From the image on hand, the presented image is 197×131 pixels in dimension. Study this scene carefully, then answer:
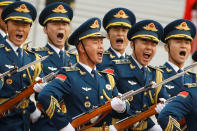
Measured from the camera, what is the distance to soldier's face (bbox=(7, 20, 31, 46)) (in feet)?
31.8

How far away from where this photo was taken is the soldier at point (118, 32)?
1113cm

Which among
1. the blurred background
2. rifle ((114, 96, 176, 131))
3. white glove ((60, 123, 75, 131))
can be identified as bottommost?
the blurred background

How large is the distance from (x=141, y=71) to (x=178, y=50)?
0.87 meters

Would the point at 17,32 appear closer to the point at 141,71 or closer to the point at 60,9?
the point at 60,9

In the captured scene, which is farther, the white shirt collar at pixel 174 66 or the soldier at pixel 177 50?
the white shirt collar at pixel 174 66

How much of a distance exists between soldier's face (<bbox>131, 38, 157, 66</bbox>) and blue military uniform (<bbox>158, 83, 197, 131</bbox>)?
1.75m

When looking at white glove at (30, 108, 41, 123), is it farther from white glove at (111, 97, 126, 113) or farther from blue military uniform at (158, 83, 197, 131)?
blue military uniform at (158, 83, 197, 131)

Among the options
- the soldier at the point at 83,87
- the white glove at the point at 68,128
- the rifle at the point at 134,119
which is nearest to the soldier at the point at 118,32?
the rifle at the point at 134,119

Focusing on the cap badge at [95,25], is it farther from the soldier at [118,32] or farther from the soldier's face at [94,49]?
the soldier at [118,32]

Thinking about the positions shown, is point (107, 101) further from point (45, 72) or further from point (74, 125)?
point (45, 72)

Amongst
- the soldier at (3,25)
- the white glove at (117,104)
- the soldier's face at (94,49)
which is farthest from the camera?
the soldier at (3,25)

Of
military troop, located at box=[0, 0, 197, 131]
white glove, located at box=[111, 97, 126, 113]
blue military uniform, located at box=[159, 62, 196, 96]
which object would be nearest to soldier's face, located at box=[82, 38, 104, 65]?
military troop, located at box=[0, 0, 197, 131]

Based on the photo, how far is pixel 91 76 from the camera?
9000mm

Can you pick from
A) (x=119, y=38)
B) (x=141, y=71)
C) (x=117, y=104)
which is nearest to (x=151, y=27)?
(x=141, y=71)
